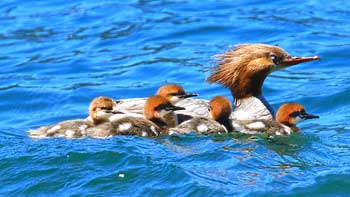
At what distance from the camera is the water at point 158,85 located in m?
9.66

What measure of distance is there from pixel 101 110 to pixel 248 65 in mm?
1702

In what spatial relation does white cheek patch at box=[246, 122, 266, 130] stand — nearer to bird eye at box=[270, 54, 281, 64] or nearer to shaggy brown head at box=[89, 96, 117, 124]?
bird eye at box=[270, 54, 281, 64]

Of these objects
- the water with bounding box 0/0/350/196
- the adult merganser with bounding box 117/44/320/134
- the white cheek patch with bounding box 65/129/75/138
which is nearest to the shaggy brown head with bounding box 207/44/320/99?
the adult merganser with bounding box 117/44/320/134

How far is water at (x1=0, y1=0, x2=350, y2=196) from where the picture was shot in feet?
31.7

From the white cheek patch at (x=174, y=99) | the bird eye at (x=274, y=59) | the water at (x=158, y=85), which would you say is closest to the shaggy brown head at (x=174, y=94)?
the white cheek patch at (x=174, y=99)

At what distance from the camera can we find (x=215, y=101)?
10.9 metres

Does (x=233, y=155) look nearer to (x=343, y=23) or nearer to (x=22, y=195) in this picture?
(x=22, y=195)

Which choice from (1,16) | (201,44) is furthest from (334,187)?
(1,16)

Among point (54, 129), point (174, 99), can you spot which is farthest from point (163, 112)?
point (54, 129)

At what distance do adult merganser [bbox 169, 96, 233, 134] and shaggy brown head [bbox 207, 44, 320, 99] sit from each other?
61cm

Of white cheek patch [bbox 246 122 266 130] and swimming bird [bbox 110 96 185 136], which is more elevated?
swimming bird [bbox 110 96 185 136]

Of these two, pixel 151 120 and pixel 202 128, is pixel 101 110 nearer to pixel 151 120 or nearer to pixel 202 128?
pixel 151 120

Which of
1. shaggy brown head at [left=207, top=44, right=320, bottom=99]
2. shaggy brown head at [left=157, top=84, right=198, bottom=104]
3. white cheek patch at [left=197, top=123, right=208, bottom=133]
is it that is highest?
shaggy brown head at [left=207, top=44, right=320, bottom=99]

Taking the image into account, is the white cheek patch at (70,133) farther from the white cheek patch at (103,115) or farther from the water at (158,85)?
the white cheek patch at (103,115)
